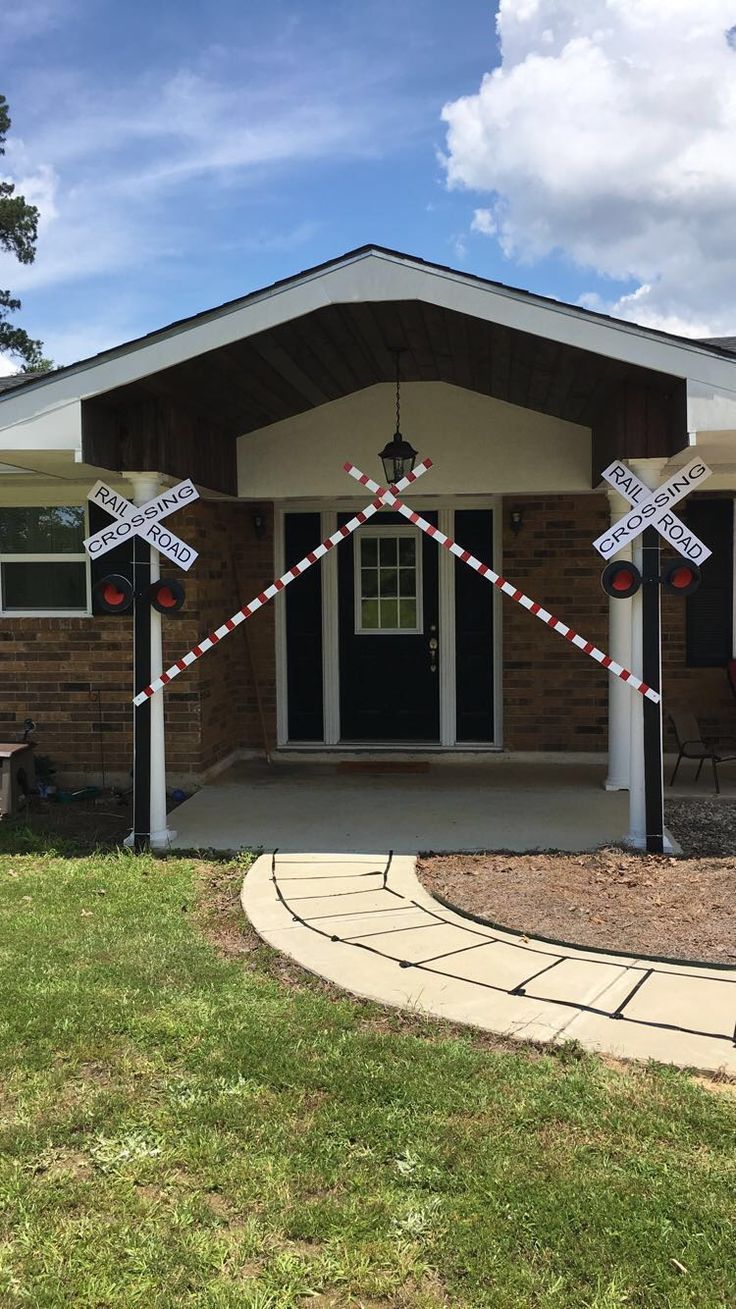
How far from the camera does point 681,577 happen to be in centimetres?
573

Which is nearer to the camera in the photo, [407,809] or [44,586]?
[407,809]

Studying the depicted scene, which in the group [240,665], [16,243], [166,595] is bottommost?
[240,665]

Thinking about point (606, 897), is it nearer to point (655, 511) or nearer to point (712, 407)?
point (655, 511)

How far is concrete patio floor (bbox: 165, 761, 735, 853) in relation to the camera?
627 cm

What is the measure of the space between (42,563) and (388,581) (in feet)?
9.91

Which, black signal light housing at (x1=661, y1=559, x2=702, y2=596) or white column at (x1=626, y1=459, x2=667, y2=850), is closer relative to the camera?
black signal light housing at (x1=661, y1=559, x2=702, y2=596)

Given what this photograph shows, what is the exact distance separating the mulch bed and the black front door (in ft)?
10.7

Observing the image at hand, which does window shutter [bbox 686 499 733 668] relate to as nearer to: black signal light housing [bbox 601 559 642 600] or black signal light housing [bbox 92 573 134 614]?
black signal light housing [bbox 601 559 642 600]

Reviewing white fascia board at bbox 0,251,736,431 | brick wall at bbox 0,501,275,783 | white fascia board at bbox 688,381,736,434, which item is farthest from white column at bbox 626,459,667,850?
brick wall at bbox 0,501,275,783

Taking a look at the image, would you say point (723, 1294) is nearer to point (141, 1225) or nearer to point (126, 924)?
point (141, 1225)

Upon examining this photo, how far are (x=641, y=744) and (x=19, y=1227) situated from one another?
430cm

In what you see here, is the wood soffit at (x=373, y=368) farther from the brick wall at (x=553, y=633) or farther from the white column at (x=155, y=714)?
the brick wall at (x=553, y=633)

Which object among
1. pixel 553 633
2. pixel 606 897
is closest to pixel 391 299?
pixel 606 897

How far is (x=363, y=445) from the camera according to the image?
299 inches
